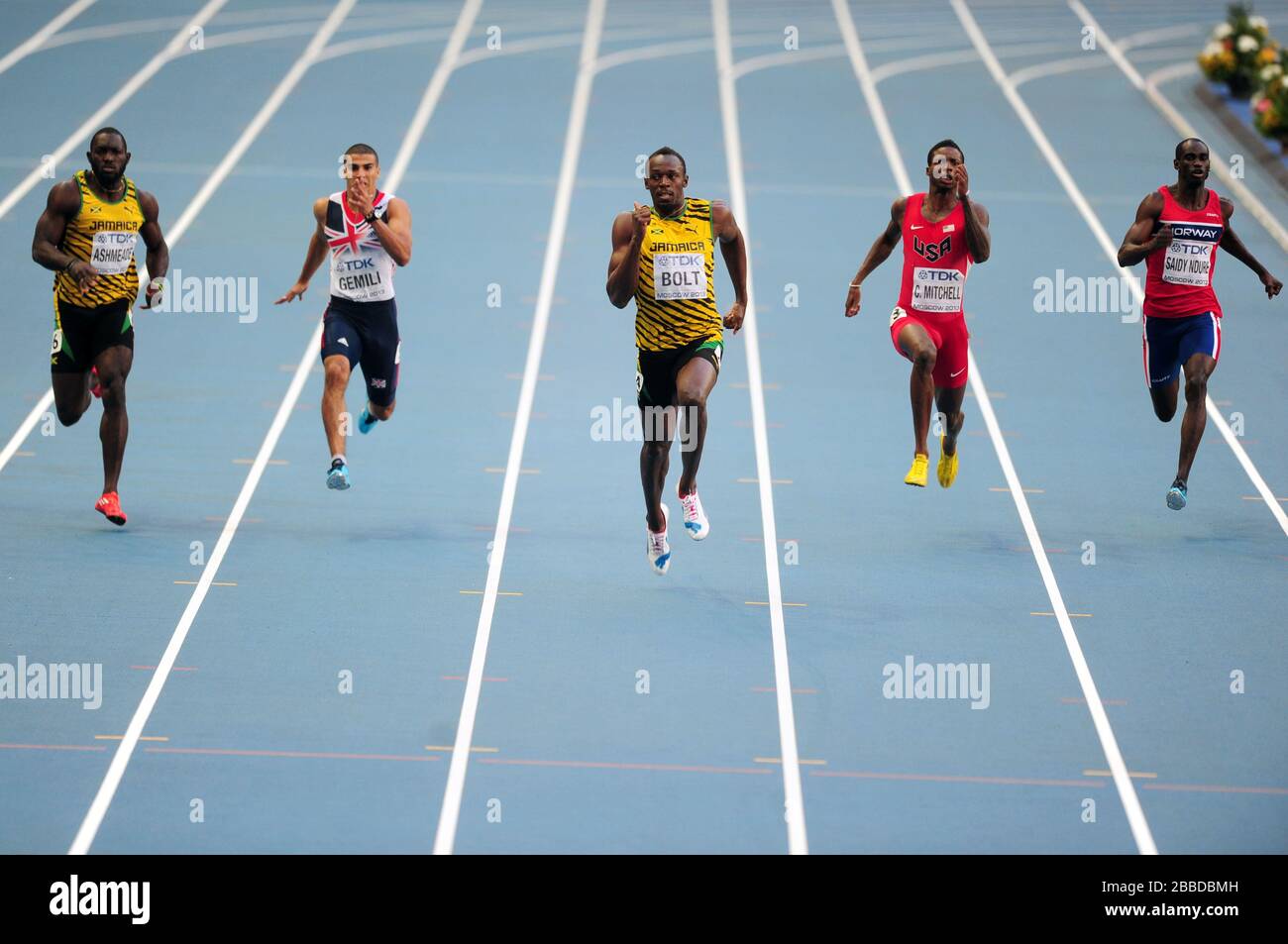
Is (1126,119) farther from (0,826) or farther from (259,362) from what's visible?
(0,826)

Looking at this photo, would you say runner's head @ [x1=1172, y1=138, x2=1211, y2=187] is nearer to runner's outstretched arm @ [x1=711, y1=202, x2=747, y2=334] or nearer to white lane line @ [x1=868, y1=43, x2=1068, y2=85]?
runner's outstretched arm @ [x1=711, y1=202, x2=747, y2=334]

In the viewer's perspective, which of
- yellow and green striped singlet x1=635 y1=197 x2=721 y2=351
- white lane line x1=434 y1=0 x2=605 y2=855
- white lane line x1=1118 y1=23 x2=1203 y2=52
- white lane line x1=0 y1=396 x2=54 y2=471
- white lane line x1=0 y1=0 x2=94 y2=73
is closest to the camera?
white lane line x1=434 y1=0 x2=605 y2=855

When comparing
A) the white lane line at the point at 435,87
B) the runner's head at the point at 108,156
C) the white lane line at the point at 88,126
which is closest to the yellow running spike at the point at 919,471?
the runner's head at the point at 108,156

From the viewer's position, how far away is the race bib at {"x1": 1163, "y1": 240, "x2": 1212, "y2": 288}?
10.3 m

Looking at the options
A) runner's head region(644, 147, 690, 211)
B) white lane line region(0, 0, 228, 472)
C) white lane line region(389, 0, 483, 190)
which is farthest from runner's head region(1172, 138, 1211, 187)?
white lane line region(389, 0, 483, 190)

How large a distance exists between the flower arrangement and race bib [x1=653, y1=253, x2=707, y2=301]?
43.0ft

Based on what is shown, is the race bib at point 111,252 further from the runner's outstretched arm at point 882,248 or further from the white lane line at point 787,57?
the white lane line at point 787,57

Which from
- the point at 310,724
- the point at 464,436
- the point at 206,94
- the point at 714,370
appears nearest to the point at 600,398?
the point at 464,436

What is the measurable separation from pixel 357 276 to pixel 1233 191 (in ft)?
35.8

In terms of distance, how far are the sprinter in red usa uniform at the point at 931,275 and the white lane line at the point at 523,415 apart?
2.42 m

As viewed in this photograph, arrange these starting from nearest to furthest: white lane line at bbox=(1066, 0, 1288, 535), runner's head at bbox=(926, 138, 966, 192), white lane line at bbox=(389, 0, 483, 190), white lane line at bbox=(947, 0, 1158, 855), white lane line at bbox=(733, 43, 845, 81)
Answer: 1. white lane line at bbox=(947, 0, 1158, 855)
2. runner's head at bbox=(926, 138, 966, 192)
3. white lane line at bbox=(1066, 0, 1288, 535)
4. white lane line at bbox=(389, 0, 483, 190)
5. white lane line at bbox=(733, 43, 845, 81)

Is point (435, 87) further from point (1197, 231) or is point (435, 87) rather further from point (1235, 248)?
point (1235, 248)

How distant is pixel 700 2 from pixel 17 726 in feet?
57.6

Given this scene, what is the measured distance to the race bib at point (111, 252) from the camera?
10.1 metres
